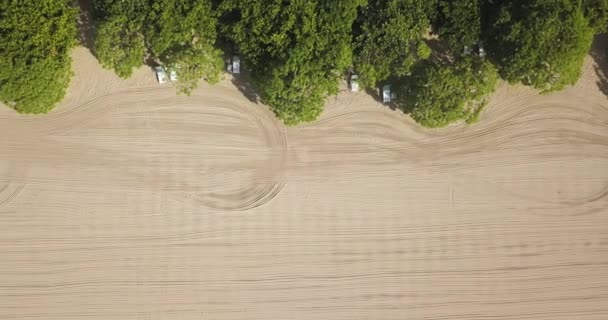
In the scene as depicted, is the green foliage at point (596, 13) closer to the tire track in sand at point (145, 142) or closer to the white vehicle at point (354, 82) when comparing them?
the white vehicle at point (354, 82)

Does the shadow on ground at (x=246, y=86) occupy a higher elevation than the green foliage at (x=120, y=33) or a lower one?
lower

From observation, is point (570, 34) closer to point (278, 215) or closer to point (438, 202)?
point (438, 202)

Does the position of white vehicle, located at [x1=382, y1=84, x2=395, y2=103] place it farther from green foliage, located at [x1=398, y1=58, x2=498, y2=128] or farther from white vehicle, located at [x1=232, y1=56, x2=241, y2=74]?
white vehicle, located at [x1=232, y1=56, x2=241, y2=74]

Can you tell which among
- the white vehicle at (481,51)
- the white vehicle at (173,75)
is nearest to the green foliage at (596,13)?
the white vehicle at (481,51)

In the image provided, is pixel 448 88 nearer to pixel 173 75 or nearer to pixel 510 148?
pixel 510 148

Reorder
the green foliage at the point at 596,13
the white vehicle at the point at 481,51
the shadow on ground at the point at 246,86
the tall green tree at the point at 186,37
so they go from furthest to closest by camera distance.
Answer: the shadow on ground at the point at 246,86 < the white vehicle at the point at 481,51 < the green foliage at the point at 596,13 < the tall green tree at the point at 186,37

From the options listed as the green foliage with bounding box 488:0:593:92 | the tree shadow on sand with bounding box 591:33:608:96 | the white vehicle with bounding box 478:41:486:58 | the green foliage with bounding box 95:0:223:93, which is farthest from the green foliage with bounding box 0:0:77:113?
the tree shadow on sand with bounding box 591:33:608:96

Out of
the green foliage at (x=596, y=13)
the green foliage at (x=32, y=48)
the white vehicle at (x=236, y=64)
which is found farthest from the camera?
the white vehicle at (x=236, y=64)
